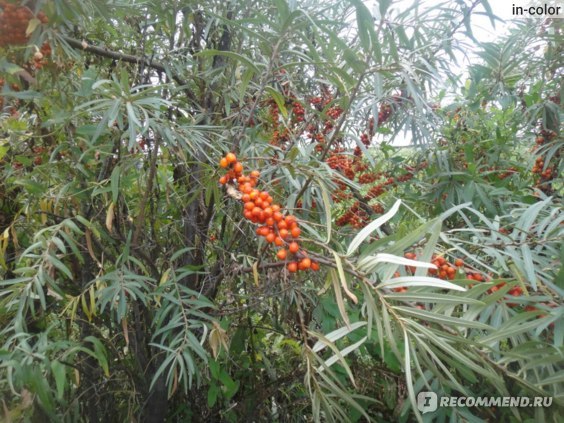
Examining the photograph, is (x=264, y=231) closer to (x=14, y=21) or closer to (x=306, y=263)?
(x=306, y=263)

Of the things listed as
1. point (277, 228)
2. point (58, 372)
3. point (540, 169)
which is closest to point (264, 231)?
point (277, 228)

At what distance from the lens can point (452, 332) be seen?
0.67 metres

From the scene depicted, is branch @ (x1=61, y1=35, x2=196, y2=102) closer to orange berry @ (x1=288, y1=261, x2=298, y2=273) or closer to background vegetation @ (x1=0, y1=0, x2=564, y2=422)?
background vegetation @ (x1=0, y1=0, x2=564, y2=422)

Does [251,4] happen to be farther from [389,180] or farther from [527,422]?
[527,422]

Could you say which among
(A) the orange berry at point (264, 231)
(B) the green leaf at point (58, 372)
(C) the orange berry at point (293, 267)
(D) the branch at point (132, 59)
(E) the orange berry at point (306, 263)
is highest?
(D) the branch at point (132, 59)

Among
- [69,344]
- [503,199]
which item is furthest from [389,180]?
[69,344]

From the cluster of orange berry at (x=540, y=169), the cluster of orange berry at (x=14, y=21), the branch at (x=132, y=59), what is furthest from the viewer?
the cluster of orange berry at (x=540, y=169)

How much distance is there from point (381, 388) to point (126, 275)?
81 centimetres

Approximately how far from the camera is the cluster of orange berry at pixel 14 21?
0.81 m

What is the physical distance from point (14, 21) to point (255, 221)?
59cm

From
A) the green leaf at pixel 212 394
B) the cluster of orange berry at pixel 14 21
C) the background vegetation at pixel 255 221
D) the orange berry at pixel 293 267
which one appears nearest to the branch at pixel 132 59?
the background vegetation at pixel 255 221

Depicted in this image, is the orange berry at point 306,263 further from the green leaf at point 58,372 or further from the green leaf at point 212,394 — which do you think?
the green leaf at point 212,394

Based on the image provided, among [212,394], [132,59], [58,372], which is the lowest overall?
[212,394]

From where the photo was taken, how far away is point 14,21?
826 mm
